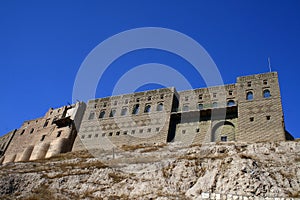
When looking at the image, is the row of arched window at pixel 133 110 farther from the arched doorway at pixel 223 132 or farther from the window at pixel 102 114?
the arched doorway at pixel 223 132

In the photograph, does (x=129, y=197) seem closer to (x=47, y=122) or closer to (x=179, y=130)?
(x=179, y=130)

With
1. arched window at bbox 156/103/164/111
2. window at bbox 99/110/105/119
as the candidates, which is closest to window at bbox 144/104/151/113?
arched window at bbox 156/103/164/111

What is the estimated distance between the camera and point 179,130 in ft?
153

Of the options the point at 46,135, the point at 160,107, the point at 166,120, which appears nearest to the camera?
the point at 166,120

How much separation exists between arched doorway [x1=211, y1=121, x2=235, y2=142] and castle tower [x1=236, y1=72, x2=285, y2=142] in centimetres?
240

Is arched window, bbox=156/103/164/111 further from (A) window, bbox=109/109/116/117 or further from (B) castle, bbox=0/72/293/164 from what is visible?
(A) window, bbox=109/109/116/117

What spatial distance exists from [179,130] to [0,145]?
158 feet

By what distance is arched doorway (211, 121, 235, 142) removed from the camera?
42.5m

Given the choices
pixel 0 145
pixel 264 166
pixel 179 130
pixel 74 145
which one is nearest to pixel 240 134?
pixel 179 130

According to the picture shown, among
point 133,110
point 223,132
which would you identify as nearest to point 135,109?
point 133,110

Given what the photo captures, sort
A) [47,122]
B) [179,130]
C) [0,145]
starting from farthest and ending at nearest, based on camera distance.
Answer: [0,145] < [47,122] < [179,130]

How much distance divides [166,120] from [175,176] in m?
21.4

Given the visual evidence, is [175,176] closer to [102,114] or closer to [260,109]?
[260,109]

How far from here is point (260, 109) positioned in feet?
135
